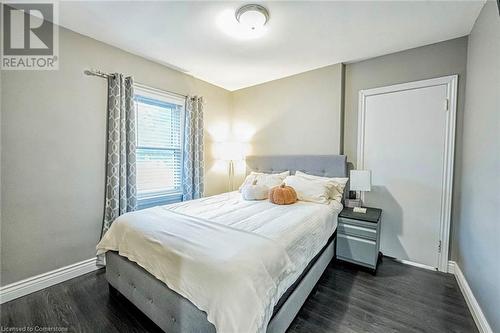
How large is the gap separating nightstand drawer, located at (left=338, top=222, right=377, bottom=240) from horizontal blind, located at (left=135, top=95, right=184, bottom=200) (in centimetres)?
237

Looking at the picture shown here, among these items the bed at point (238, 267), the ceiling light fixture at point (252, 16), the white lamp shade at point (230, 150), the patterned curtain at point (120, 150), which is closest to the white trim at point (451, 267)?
the bed at point (238, 267)

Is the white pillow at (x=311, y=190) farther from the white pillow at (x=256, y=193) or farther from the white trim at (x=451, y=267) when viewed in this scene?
the white trim at (x=451, y=267)

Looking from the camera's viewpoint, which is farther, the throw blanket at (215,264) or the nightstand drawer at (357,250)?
the nightstand drawer at (357,250)

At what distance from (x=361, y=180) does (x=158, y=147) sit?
107 inches

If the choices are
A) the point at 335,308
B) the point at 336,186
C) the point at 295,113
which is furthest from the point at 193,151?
the point at 335,308

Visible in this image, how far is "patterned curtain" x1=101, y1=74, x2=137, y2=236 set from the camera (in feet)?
7.88

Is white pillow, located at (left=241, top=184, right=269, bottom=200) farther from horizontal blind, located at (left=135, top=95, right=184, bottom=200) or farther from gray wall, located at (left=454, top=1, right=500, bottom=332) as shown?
gray wall, located at (left=454, top=1, right=500, bottom=332)

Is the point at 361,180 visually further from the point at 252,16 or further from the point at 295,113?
the point at 252,16

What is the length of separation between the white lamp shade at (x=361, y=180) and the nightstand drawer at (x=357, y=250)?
1.91 feet

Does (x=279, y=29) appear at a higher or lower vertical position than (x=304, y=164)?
higher

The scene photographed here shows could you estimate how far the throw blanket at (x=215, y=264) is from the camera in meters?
1.04

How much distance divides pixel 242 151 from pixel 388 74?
2.36 metres

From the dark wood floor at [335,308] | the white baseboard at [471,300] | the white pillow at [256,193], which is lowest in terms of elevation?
the dark wood floor at [335,308]

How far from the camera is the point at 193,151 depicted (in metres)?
3.30
